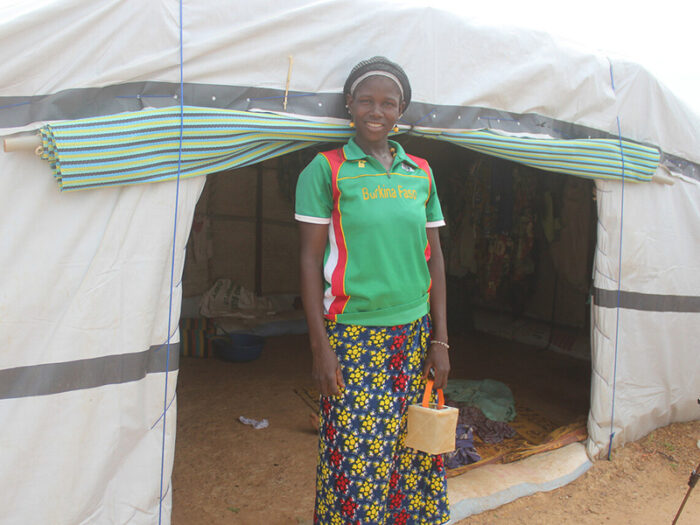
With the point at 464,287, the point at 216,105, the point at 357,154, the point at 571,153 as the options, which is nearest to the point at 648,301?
the point at 571,153

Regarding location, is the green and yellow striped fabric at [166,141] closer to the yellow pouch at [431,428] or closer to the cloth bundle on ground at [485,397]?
the yellow pouch at [431,428]

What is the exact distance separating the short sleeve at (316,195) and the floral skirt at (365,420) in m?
0.41

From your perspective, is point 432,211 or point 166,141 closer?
point 166,141

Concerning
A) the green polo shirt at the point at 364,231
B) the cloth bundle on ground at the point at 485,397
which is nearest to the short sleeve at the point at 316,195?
the green polo shirt at the point at 364,231

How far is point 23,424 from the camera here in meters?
1.72

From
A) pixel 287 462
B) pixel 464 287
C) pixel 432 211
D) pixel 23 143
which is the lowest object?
pixel 287 462

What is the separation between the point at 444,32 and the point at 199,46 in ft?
3.88

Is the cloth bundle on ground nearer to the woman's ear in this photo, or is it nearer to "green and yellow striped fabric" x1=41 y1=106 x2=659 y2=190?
"green and yellow striped fabric" x1=41 y1=106 x2=659 y2=190

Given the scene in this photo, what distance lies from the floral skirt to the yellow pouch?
52mm

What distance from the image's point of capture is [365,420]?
1.93m

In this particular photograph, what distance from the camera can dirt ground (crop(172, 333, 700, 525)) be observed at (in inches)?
112

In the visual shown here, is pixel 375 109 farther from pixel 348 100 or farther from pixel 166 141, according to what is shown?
pixel 166 141

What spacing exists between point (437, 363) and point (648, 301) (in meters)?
2.12

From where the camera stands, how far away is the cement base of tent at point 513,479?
113 inches
